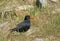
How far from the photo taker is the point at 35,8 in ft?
28.2

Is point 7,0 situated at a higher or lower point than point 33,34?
higher

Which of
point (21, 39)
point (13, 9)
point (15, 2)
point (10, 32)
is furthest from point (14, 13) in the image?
point (21, 39)

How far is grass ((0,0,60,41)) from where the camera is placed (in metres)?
6.88

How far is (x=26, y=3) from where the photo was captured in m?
9.08

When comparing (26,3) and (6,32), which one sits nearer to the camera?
(6,32)

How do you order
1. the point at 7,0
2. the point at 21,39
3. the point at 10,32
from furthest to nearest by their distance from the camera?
the point at 7,0 → the point at 10,32 → the point at 21,39

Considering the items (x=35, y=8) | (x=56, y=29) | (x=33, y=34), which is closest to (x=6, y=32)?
(x=33, y=34)

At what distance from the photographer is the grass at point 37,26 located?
22.6ft

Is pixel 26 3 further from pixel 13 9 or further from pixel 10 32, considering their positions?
pixel 10 32

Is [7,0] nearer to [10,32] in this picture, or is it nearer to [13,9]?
[13,9]

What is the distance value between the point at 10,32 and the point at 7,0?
6.69ft

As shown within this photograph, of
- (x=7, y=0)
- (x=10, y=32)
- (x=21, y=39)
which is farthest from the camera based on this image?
(x=7, y=0)

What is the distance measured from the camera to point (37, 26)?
24.7 ft

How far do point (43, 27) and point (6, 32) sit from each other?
0.90 m
